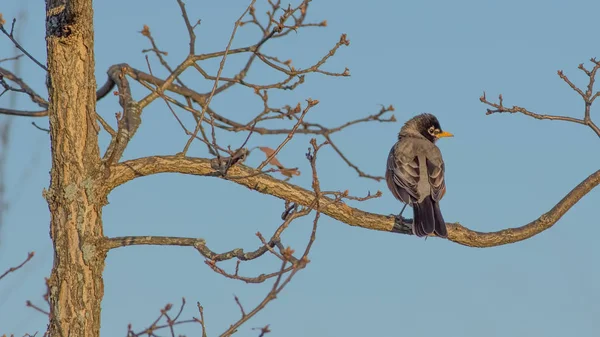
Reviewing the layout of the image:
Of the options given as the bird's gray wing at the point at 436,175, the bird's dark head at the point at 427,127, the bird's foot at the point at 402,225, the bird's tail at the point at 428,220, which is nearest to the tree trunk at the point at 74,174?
the bird's foot at the point at 402,225

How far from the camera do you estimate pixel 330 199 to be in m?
5.71

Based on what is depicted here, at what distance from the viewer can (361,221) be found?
20.0 feet

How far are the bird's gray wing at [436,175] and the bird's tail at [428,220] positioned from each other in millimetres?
285

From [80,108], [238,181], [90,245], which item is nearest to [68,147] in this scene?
[80,108]

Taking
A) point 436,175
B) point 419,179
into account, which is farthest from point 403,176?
point 436,175

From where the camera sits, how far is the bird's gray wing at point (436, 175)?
25.7ft

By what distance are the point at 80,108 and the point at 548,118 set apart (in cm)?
376

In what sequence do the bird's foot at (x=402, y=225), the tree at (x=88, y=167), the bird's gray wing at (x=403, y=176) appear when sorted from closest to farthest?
the tree at (x=88, y=167)
the bird's foot at (x=402, y=225)
the bird's gray wing at (x=403, y=176)

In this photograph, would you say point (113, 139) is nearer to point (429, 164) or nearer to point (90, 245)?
point (90, 245)

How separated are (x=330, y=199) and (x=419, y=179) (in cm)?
249

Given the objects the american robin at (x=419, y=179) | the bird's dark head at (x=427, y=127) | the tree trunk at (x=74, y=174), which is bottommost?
the tree trunk at (x=74, y=174)

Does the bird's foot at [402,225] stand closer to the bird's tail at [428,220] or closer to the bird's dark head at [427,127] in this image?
the bird's tail at [428,220]

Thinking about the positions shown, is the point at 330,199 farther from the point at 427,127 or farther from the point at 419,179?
the point at 427,127

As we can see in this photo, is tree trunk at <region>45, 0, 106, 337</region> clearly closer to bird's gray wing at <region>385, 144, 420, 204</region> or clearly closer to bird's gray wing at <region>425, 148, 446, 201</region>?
bird's gray wing at <region>385, 144, 420, 204</region>
